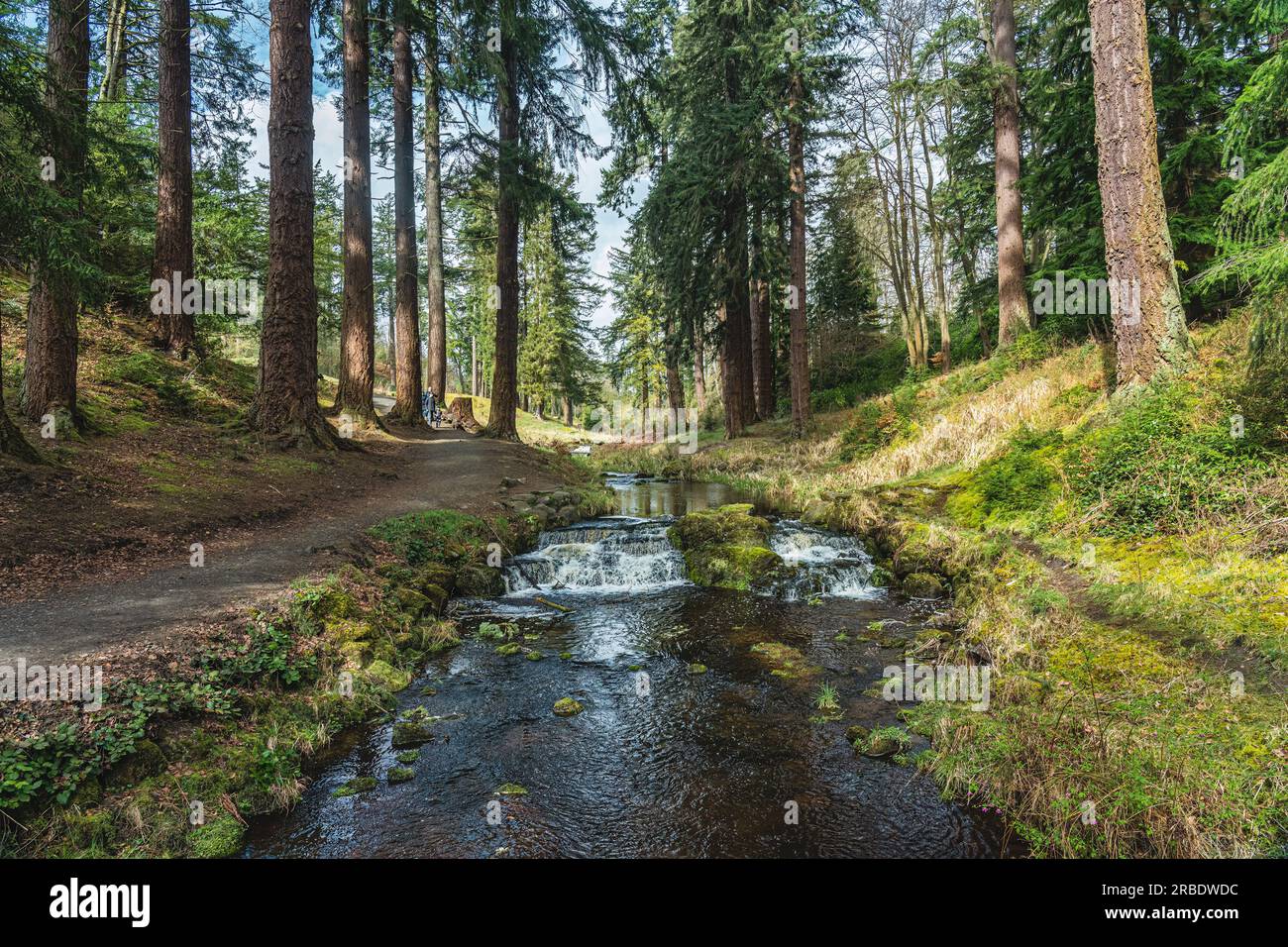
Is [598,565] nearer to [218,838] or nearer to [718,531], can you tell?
[718,531]

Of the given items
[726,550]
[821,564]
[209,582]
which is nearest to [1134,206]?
[821,564]

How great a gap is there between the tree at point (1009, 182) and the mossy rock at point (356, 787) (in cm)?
1723

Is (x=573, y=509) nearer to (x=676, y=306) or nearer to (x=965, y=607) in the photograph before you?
(x=965, y=607)

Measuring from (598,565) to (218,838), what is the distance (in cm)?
692

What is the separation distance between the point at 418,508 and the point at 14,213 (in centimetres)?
586

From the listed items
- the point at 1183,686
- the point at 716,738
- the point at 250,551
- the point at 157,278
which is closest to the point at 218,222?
the point at 157,278

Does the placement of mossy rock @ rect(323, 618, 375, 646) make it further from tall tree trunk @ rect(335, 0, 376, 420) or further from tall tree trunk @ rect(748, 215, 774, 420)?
tall tree trunk @ rect(748, 215, 774, 420)

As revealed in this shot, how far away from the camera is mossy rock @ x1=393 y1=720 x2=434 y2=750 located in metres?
4.87

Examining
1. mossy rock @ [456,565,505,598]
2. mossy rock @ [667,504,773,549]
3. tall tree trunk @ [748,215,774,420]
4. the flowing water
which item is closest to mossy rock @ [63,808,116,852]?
the flowing water

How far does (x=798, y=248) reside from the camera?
17797mm

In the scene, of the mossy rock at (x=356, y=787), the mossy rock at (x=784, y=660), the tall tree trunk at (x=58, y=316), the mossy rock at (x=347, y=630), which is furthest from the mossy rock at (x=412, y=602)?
the tall tree trunk at (x=58, y=316)

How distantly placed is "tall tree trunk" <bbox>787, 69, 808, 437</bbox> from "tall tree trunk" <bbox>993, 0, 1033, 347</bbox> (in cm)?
512

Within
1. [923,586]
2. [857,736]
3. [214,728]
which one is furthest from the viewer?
[923,586]

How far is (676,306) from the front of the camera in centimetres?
2131
